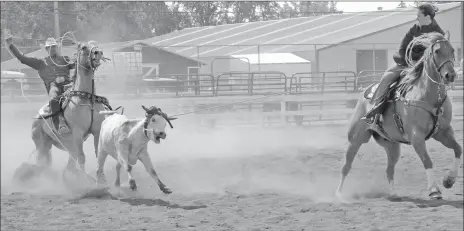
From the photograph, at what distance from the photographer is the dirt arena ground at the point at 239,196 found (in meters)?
7.89

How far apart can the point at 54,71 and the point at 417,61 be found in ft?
18.4

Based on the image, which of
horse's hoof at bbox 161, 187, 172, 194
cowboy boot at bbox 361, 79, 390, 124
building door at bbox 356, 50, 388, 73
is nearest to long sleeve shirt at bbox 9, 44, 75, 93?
horse's hoof at bbox 161, 187, 172, 194

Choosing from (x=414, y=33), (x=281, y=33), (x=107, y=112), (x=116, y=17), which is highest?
(x=116, y=17)

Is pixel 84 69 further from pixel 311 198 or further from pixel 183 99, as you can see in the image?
pixel 183 99

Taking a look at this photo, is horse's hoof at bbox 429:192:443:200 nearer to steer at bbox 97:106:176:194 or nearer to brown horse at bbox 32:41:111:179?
steer at bbox 97:106:176:194

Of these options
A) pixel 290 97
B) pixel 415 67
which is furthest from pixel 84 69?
pixel 290 97

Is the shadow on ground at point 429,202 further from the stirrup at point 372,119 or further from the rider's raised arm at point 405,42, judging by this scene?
the rider's raised arm at point 405,42

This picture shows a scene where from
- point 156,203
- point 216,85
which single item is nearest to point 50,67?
point 156,203

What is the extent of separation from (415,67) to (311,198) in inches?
85.1

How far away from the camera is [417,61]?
947 centimetres

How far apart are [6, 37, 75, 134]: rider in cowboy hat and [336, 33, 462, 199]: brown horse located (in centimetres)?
449

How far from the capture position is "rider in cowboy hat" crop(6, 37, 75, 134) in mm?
11148

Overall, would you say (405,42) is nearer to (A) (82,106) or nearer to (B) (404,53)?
(B) (404,53)

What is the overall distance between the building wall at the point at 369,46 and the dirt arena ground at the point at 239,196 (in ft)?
27.3
